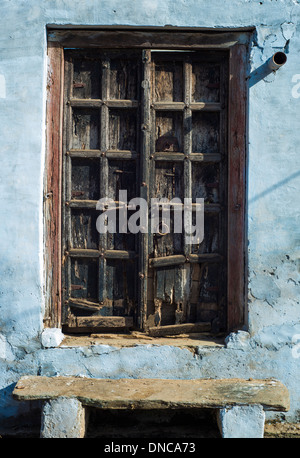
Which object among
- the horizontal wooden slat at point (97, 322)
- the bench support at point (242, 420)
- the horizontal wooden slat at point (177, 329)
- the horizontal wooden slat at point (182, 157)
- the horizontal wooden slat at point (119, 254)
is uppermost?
the horizontal wooden slat at point (182, 157)

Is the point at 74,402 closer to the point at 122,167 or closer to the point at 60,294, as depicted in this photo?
the point at 60,294

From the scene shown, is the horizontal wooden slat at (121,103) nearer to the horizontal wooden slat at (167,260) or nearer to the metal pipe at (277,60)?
the metal pipe at (277,60)

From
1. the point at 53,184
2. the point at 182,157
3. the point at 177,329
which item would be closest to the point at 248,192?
the point at 182,157

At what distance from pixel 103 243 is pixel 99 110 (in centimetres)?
106

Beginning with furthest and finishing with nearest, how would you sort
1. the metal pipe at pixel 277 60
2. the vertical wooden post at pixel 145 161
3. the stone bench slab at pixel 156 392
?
1. the vertical wooden post at pixel 145 161
2. the metal pipe at pixel 277 60
3. the stone bench slab at pixel 156 392

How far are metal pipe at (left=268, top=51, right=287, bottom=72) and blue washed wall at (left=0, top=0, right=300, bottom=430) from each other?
0.10 metres

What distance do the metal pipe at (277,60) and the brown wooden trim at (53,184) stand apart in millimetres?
1576

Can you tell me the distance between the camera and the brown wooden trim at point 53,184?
10.1 ft

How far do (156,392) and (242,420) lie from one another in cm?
59

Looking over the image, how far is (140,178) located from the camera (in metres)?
3.12

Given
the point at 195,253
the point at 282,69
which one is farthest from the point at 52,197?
the point at 282,69

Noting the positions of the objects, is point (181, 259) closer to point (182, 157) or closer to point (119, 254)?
point (119, 254)

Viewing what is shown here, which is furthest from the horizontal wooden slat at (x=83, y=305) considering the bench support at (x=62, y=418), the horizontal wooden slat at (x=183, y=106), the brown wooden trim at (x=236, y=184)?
the horizontal wooden slat at (x=183, y=106)

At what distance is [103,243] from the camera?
3150mm
